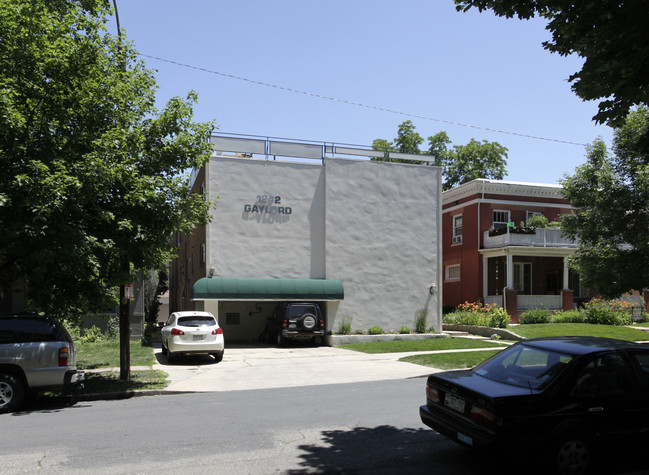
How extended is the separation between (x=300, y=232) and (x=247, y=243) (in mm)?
2482

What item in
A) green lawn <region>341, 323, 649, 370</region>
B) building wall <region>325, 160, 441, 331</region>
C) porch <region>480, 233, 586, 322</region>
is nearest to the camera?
green lawn <region>341, 323, 649, 370</region>

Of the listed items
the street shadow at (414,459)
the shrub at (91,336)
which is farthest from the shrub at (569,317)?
the street shadow at (414,459)

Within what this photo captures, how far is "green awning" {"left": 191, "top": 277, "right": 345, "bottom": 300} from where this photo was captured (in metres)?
21.9

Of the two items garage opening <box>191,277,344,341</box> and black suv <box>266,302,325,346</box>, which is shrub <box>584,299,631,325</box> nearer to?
garage opening <box>191,277,344,341</box>

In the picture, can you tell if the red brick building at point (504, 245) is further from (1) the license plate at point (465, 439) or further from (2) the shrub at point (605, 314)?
(1) the license plate at point (465, 439)

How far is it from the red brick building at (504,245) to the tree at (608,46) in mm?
23797

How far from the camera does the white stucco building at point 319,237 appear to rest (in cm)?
2317

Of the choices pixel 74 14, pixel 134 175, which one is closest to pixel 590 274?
pixel 134 175

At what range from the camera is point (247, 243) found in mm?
23484

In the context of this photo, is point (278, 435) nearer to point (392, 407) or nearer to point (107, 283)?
point (392, 407)

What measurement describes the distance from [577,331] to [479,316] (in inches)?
186

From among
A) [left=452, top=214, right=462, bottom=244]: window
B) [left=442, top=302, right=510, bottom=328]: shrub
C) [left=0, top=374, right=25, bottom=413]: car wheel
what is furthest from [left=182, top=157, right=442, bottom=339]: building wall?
[left=0, top=374, right=25, bottom=413]: car wheel

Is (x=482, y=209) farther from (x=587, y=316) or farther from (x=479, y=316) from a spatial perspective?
(x=587, y=316)

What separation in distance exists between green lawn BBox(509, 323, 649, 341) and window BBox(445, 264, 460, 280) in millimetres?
8081
